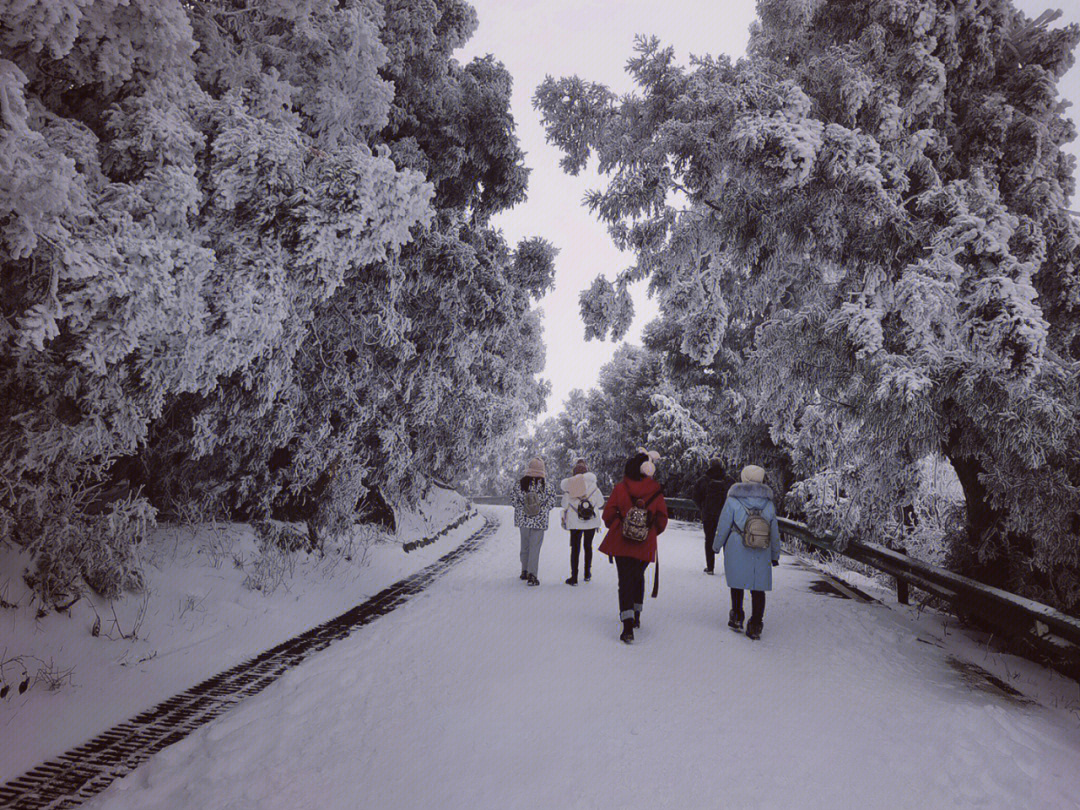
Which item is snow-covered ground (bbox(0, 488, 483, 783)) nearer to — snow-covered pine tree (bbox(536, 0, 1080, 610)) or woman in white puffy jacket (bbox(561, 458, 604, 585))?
woman in white puffy jacket (bbox(561, 458, 604, 585))

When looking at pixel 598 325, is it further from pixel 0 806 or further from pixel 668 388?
pixel 668 388

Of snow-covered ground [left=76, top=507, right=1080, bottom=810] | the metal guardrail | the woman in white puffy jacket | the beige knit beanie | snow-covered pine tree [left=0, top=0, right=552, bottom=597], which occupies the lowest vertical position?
snow-covered ground [left=76, top=507, right=1080, bottom=810]

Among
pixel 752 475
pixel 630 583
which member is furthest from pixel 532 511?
pixel 752 475

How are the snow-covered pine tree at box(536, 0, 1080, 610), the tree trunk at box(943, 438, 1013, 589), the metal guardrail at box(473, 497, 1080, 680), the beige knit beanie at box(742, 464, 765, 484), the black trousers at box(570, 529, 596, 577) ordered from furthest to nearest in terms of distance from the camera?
1. the black trousers at box(570, 529, 596, 577)
2. the tree trunk at box(943, 438, 1013, 589)
3. the beige knit beanie at box(742, 464, 765, 484)
4. the snow-covered pine tree at box(536, 0, 1080, 610)
5. the metal guardrail at box(473, 497, 1080, 680)

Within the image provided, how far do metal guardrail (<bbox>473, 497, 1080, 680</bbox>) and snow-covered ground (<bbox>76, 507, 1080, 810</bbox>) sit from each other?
470 millimetres

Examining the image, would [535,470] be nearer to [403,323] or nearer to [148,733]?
[403,323]

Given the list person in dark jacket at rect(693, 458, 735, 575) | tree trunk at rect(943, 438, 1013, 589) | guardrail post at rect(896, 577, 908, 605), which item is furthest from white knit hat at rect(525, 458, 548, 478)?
A: guardrail post at rect(896, 577, 908, 605)

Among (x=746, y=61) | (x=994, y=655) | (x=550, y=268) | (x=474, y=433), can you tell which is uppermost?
(x=746, y=61)

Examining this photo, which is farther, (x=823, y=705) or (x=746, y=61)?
(x=746, y=61)

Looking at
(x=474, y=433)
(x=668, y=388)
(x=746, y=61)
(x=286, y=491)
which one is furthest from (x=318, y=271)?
(x=668, y=388)

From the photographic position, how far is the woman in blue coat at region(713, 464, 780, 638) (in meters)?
6.51

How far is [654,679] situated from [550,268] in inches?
284

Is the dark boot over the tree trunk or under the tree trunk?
under

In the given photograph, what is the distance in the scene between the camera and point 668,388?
27.3 meters
